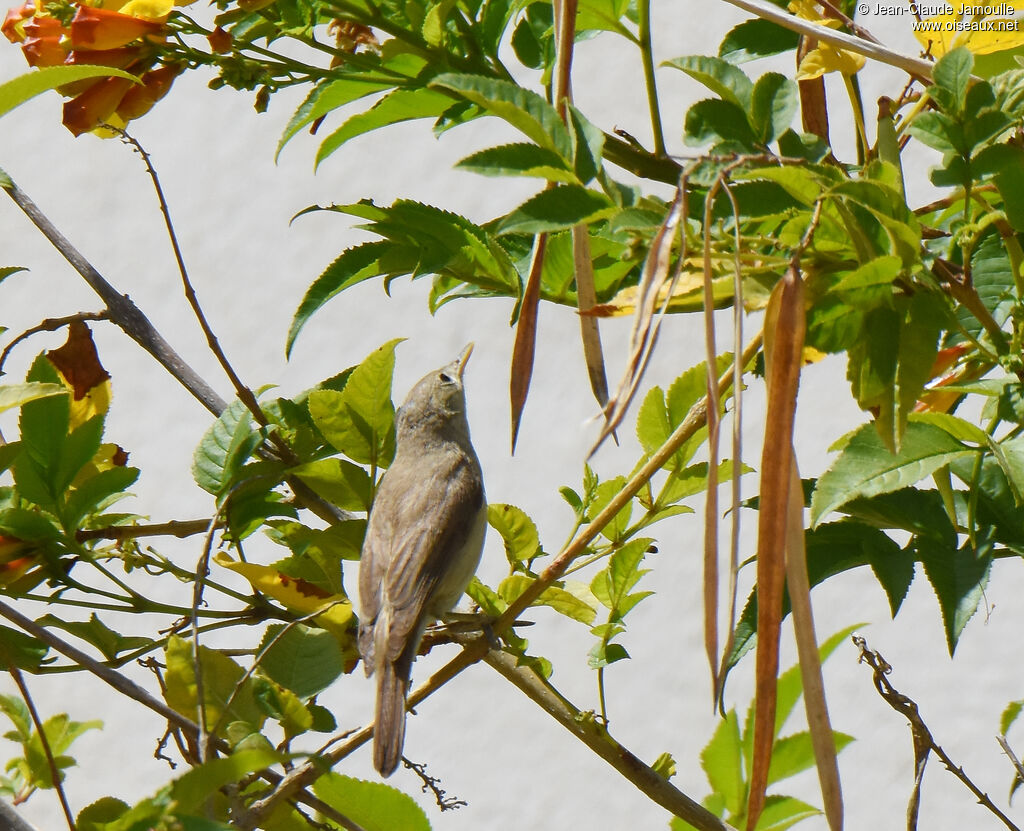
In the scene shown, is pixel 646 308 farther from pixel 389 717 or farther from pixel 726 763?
pixel 389 717

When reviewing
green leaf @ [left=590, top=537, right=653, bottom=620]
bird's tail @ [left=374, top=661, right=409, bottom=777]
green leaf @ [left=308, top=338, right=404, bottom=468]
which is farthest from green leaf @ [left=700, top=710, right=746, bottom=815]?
green leaf @ [left=308, top=338, right=404, bottom=468]

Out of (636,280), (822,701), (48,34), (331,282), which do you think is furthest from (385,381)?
(822,701)

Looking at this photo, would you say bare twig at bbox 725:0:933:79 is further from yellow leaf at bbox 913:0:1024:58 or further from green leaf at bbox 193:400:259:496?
green leaf at bbox 193:400:259:496

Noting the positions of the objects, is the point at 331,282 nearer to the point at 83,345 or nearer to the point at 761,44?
the point at 83,345

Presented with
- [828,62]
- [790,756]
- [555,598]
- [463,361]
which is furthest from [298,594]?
[463,361]

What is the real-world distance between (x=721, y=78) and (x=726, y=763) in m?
0.55

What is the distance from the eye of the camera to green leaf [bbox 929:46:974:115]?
0.60 m

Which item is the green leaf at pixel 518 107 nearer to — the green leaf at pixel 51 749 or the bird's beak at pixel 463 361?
the green leaf at pixel 51 749

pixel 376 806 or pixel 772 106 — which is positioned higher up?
pixel 772 106

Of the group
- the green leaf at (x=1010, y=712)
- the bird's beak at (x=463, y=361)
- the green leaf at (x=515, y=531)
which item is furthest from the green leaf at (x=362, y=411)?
the bird's beak at (x=463, y=361)

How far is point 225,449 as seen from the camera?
0.86m

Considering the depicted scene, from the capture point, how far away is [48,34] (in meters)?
0.82

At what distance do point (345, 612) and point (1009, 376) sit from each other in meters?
0.51

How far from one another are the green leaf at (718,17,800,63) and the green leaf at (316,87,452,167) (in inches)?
9.3
